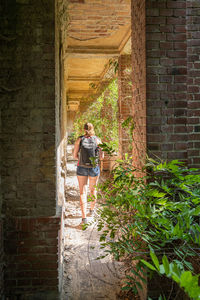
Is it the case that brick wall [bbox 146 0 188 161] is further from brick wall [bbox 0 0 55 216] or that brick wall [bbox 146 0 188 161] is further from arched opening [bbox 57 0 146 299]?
brick wall [bbox 0 0 55 216]

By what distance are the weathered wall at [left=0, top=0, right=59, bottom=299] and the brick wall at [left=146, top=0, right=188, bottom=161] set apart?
3.21 ft

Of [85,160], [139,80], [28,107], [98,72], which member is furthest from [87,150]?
[98,72]

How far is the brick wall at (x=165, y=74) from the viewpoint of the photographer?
108 inches

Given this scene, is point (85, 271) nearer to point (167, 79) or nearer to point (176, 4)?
point (167, 79)

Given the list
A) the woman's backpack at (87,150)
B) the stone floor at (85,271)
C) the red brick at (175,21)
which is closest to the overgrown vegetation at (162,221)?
the stone floor at (85,271)

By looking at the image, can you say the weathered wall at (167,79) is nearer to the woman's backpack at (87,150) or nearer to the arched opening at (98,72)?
the arched opening at (98,72)

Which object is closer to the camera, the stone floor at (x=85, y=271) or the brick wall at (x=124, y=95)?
the stone floor at (x=85, y=271)

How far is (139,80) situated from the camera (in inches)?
120

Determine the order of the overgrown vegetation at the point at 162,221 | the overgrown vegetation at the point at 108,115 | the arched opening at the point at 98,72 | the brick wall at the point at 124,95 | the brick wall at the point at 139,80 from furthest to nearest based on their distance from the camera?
the overgrown vegetation at the point at 108,115, the brick wall at the point at 124,95, the arched opening at the point at 98,72, the brick wall at the point at 139,80, the overgrown vegetation at the point at 162,221

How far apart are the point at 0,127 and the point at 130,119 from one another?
1480 mm

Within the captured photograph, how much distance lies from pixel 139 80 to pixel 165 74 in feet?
1.15

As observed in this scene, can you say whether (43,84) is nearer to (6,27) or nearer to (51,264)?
(6,27)

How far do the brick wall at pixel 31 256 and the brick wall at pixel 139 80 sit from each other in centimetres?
118

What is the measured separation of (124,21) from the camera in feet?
15.6
